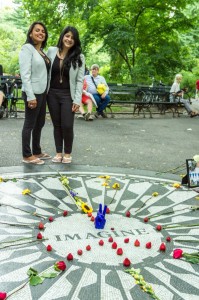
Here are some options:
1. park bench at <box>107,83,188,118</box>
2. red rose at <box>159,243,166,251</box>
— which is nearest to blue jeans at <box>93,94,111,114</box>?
park bench at <box>107,83,188,118</box>

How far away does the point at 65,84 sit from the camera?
5645 mm

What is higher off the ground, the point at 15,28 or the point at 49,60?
the point at 15,28

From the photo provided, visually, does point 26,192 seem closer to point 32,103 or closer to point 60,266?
point 32,103

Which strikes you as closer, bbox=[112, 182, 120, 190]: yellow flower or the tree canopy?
bbox=[112, 182, 120, 190]: yellow flower

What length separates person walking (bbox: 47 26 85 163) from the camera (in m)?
5.46

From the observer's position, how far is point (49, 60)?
18.1 feet

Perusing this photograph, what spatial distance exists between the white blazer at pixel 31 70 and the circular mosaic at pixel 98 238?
123 centimetres

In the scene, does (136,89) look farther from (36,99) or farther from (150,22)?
(36,99)

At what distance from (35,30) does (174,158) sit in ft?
9.70

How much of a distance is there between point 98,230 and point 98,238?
0.18 meters

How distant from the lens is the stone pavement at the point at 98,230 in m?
2.60

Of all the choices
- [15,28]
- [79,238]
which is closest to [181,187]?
[79,238]

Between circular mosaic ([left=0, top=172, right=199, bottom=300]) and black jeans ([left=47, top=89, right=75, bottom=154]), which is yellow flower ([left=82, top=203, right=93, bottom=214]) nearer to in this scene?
circular mosaic ([left=0, top=172, right=199, bottom=300])

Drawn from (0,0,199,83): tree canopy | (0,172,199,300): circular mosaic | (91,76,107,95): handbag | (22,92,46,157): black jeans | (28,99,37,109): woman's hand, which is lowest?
(0,172,199,300): circular mosaic
